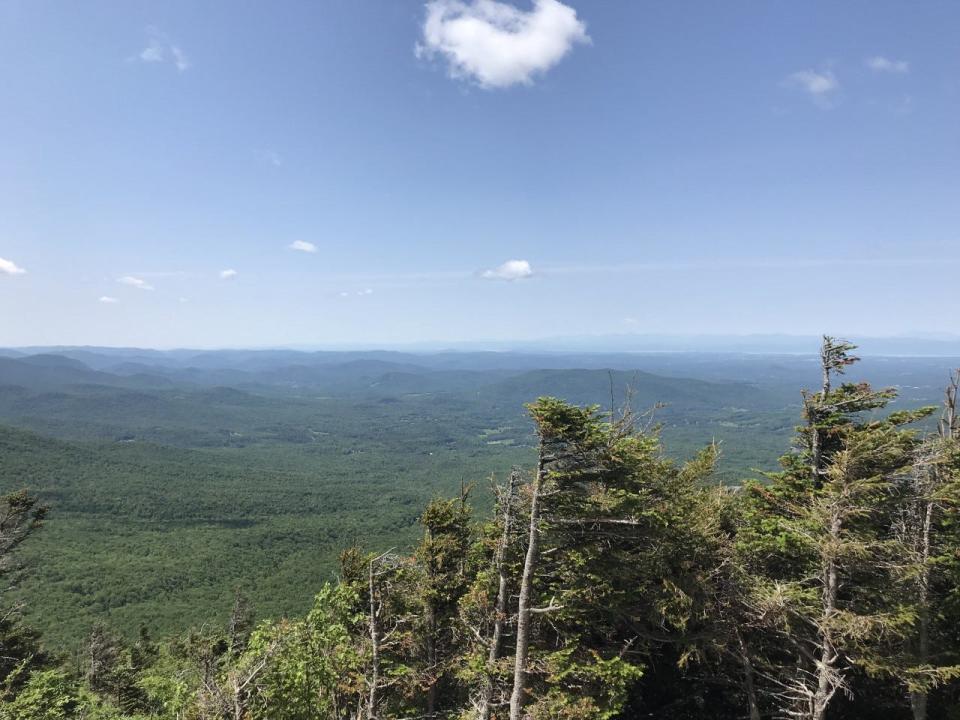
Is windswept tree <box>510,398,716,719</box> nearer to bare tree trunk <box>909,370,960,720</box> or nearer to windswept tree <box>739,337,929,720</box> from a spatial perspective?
windswept tree <box>739,337,929,720</box>

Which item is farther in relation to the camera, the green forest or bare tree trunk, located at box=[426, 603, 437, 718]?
bare tree trunk, located at box=[426, 603, 437, 718]

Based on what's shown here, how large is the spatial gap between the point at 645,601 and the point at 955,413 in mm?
15384

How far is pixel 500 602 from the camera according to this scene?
48.0ft

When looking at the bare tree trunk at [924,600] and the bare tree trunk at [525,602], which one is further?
the bare tree trunk at [924,600]

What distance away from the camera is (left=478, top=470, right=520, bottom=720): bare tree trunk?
13.4m

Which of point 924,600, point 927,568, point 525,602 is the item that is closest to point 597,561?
point 525,602

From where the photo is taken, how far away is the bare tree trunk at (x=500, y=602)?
529 inches

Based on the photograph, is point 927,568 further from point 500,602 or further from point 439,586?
point 439,586

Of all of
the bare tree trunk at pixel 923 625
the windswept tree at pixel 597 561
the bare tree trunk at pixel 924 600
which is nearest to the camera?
the windswept tree at pixel 597 561

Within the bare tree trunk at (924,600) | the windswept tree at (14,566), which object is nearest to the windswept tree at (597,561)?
the bare tree trunk at (924,600)

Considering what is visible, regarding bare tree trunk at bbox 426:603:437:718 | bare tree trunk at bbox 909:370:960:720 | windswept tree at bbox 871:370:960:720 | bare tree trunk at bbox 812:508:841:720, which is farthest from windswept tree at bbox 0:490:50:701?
bare tree trunk at bbox 909:370:960:720

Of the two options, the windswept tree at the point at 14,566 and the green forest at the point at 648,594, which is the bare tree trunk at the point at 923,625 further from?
the windswept tree at the point at 14,566

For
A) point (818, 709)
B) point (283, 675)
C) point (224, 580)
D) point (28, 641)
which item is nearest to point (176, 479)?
point (224, 580)

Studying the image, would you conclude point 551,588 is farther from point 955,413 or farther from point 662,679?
point 955,413
